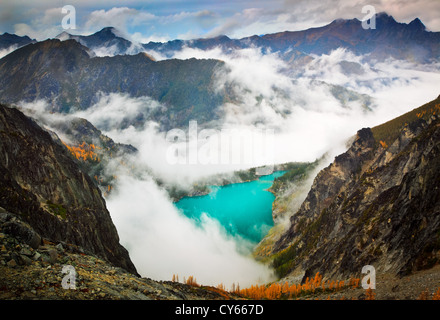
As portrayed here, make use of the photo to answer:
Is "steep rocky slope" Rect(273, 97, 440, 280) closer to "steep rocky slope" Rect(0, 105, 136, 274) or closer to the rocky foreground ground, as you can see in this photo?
the rocky foreground ground

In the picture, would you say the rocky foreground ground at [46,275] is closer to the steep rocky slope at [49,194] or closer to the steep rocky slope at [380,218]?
the steep rocky slope at [49,194]

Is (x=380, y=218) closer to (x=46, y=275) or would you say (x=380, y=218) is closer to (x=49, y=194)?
(x=46, y=275)

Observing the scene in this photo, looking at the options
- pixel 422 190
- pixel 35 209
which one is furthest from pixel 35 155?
pixel 422 190

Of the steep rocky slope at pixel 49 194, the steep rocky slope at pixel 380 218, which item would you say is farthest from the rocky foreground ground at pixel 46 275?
the steep rocky slope at pixel 380 218

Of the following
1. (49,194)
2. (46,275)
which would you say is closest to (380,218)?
(46,275)

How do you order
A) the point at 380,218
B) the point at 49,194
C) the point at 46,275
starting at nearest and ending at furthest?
1. the point at 46,275
2. the point at 49,194
3. the point at 380,218

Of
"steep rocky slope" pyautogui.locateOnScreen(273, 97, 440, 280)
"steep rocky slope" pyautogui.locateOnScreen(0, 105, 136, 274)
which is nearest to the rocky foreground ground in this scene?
"steep rocky slope" pyautogui.locateOnScreen(0, 105, 136, 274)
